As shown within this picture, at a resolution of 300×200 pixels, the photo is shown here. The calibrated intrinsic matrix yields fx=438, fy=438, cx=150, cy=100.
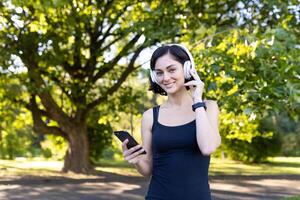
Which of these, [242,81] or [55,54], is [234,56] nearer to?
[242,81]

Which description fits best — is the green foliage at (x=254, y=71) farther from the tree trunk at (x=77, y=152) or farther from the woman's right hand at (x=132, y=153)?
the tree trunk at (x=77, y=152)

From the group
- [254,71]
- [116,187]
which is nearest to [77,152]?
[116,187]

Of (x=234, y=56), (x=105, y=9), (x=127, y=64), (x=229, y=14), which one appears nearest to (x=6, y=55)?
(x=105, y=9)

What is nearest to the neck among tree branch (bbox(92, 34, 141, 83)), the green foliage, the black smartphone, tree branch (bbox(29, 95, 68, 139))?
the black smartphone

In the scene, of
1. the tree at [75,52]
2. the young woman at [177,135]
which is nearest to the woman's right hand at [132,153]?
the young woman at [177,135]

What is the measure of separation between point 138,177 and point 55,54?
4696 millimetres

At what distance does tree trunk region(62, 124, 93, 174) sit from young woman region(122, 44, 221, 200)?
12932mm

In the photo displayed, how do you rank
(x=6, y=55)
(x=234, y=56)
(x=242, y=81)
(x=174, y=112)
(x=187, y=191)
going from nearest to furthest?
(x=187, y=191) < (x=174, y=112) < (x=242, y=81) < (x=234, y=56) < (x=6, y=55)

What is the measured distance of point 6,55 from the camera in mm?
12164

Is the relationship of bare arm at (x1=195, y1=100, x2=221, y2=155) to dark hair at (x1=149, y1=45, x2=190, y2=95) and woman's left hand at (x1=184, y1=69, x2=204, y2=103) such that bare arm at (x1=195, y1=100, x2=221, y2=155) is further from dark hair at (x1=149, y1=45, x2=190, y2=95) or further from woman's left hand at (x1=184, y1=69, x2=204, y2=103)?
dark hair at (x1=149, y1=45, x2=190, y2=95)

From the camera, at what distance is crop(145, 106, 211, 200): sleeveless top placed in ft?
7.01

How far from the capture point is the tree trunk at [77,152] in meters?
15.0

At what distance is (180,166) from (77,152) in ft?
43.8

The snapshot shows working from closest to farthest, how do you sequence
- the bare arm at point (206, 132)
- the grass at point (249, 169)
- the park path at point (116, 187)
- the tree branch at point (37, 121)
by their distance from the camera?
the bare arm at point (206, 132) → the park path at point (116, 187) → the tree branch at point (37, 121) → the grass at point (249, 169)
